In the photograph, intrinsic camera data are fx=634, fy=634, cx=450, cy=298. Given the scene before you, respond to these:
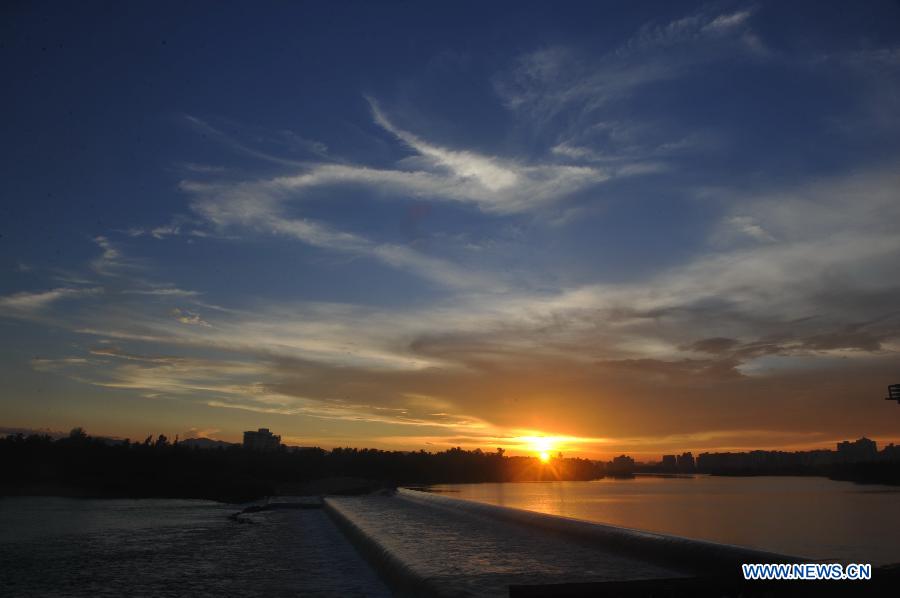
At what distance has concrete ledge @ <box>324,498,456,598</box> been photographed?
10.2 m

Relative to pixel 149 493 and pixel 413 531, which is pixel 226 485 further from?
pixel 413 531

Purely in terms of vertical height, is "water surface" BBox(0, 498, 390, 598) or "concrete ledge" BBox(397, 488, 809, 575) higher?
"concrete ledge" BBox(397, 488, 809, 575)

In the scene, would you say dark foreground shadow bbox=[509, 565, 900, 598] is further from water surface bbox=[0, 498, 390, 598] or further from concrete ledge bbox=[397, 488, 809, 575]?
water surface bbox=[0, 498, 390, 598]

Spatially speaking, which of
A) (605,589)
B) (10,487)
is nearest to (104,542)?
(605,589)

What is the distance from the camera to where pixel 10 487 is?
172ft

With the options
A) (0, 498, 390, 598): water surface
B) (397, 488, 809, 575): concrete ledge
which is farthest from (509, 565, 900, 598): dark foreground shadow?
(0, 498, 390, 598): water surface

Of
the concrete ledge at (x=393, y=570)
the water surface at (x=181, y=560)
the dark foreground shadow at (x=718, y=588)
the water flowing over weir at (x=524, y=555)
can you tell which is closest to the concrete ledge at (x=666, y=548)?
the water flowing over weir at (x=524, y=555)

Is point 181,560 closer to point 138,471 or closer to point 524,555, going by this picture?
point 524,555

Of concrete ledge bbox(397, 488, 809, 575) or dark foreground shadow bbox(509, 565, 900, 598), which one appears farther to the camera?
concrete ledge bbox(397, 488, 809, 575)

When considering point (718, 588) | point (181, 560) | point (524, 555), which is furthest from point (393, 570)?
point (718, 588)

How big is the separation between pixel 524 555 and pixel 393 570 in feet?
10.2

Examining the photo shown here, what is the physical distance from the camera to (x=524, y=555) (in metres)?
13.8

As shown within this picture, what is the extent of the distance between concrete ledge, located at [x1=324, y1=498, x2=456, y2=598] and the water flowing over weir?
0.08ft

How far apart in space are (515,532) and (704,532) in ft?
75.3
